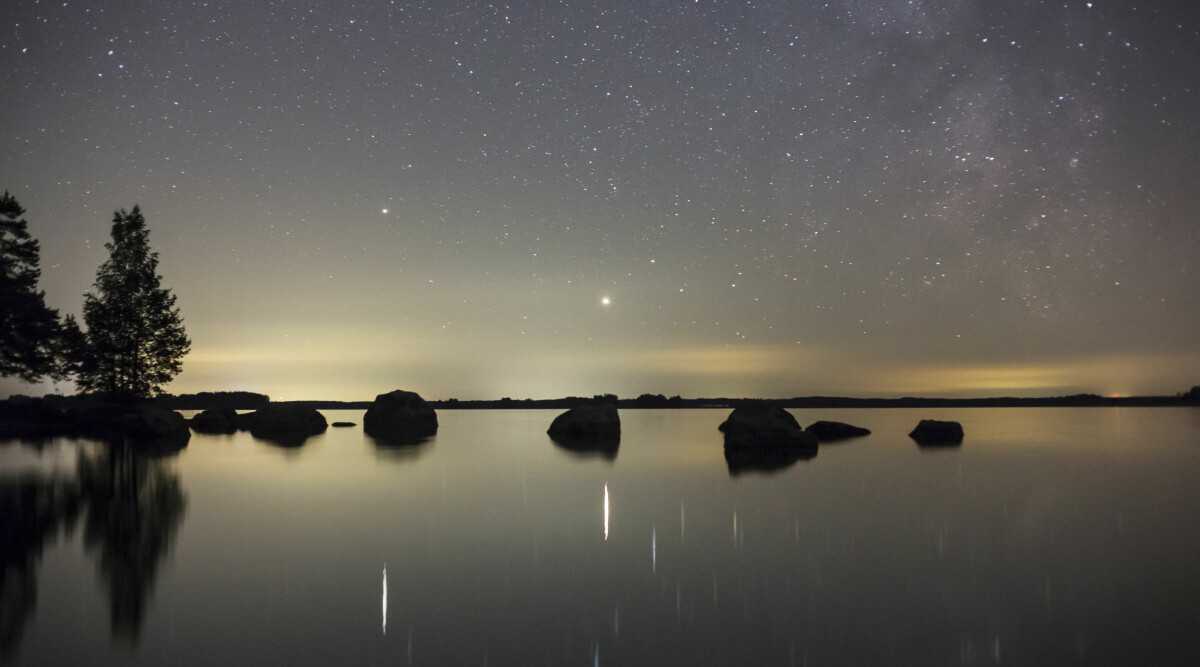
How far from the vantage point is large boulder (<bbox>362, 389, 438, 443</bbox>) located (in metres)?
38.9

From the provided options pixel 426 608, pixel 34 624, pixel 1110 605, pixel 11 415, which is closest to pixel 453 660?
pixel 426 608

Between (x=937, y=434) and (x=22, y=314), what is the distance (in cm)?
4114

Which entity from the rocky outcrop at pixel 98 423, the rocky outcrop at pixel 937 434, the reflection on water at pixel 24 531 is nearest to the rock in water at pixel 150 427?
the rocky outcrop at pixel 98 423

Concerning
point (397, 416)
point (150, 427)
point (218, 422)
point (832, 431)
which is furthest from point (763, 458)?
point (218, 422)

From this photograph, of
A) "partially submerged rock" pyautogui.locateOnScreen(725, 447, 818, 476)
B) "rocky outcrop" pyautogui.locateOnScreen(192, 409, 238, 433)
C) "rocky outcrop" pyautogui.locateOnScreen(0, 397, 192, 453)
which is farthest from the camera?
"rocky outcrop" pyautogui.locateOnScreen(192, 409, 238, 433)

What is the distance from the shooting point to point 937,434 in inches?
1221

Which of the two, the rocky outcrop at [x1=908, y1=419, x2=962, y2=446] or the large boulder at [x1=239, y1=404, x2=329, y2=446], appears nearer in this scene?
the rocky outcrop at [x1=908, y1=419, x2=962, y2=446]

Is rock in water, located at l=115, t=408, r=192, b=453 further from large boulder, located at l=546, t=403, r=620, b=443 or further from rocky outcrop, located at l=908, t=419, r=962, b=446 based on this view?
rocky outcrop, located at l=908, t=419, r=962, b=446

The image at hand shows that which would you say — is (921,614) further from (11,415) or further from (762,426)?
(11,415)

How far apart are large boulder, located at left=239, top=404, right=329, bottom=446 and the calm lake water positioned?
23.2 meters

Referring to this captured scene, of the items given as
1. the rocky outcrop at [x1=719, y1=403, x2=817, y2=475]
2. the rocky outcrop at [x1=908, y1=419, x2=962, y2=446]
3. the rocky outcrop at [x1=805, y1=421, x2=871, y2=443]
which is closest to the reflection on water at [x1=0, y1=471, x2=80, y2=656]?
the rocky outcrop at [x1=719, y1=403, x2=817, y2=475]

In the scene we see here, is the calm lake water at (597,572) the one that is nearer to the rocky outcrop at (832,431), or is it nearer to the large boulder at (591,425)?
the rocky outcrop at (832,431)

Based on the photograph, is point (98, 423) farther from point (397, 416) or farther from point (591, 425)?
point (591, 425)

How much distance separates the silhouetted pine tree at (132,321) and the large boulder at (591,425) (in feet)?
69.9
